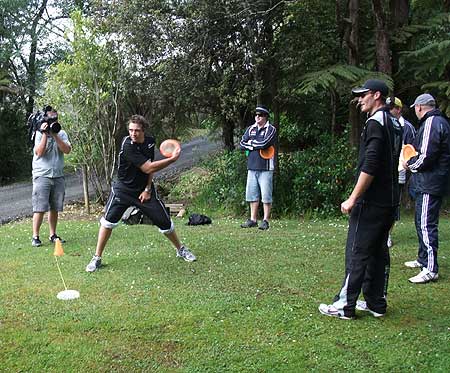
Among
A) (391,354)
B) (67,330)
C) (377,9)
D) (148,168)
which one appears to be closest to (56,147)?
(148,168)

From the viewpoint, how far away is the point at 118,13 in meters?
10.1

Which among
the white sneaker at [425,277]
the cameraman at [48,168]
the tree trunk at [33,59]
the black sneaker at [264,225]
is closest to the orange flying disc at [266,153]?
the black sneaker at [264,225]

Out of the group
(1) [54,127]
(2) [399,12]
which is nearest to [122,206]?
(1) [54,127]

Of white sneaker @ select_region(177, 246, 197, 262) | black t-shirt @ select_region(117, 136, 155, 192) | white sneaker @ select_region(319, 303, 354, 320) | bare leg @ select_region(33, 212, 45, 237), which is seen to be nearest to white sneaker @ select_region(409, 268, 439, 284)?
white sneaker @ select_region(319, 303, 354, 320)

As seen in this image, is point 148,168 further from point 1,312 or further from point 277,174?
point 277,174

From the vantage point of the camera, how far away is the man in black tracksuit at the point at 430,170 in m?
5.38

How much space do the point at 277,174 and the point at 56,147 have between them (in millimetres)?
4534

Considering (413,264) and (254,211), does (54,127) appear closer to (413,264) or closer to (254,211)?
(254,211)

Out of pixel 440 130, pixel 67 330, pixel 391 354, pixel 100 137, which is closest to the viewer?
pixel 391 354

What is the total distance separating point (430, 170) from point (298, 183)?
4823 millimetres

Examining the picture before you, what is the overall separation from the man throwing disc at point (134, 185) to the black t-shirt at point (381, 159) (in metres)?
2.47

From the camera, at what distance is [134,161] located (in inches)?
230

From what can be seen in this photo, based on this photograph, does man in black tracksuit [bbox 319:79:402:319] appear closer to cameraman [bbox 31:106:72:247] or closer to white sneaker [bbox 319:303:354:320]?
white sneaker [bbox 319:303:354:320]

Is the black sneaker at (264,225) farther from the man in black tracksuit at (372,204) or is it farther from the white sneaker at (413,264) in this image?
the man in black tracksuit at (372,204)
